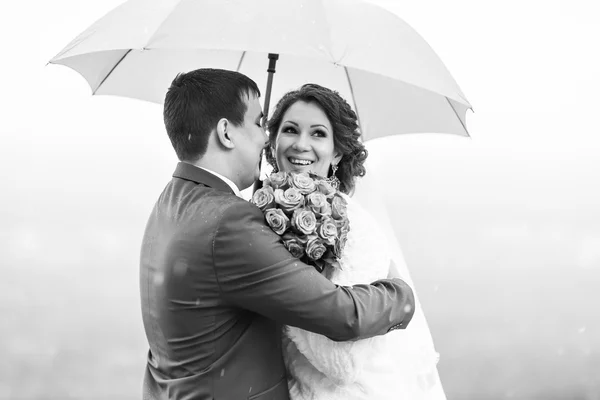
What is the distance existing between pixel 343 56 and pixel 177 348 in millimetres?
1674

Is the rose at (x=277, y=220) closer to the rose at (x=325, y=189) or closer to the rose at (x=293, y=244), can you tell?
the rose at (x=293, y=244)

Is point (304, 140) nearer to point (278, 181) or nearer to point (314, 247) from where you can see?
point (278, 181)

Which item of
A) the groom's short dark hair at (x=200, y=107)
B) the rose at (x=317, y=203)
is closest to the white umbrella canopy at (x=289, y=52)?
the groom's short dark hair at (x=200, y=107)

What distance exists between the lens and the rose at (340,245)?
289 cm

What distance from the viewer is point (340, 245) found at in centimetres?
290

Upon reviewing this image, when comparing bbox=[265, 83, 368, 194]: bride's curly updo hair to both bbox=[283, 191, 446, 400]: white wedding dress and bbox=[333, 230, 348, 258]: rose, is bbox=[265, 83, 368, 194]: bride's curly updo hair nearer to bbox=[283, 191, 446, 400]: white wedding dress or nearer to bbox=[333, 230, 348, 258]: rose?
bbox=[283, 191, 446, 400]: white wedding dress

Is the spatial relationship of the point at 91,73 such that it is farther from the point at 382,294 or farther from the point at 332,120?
the point at 382,294

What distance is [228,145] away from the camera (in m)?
2.88

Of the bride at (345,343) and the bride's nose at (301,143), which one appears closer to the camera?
the bride at (345,343)

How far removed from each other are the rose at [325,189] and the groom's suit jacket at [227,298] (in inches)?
16.2

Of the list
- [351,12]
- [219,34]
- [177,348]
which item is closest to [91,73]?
[219,34]

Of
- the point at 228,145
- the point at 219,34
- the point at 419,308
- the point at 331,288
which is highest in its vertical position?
the point at 219,34

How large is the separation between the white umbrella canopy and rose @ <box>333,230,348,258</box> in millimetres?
948

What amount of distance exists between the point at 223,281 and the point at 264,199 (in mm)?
407
